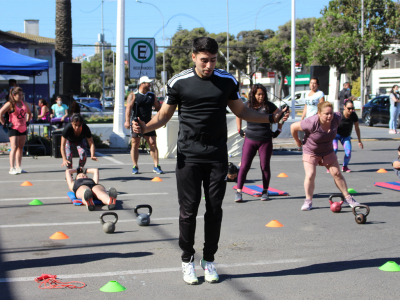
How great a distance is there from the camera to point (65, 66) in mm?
17391

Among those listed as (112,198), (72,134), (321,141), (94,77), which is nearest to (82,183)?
(112,198)

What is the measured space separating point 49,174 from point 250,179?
446 centimetres

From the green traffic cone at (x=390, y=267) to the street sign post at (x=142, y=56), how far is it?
38.6ft

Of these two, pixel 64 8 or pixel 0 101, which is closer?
pixel 0 101

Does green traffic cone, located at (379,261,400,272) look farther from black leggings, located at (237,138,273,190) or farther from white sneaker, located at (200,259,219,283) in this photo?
black leggings, located at (237,138,273,190)

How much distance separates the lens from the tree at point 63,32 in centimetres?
2363

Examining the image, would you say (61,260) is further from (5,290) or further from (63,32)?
(63,32)

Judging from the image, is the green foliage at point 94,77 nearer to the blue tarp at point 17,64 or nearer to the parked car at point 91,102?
the parked car at point 91,102

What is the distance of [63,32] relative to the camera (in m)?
24.2

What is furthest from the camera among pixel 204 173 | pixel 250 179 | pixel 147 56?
pixel 147 56

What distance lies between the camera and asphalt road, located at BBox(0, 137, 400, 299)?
411cm

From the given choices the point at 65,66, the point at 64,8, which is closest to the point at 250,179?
the point at 65,66

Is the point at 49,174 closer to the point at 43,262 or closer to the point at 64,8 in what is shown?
the point at 43,262

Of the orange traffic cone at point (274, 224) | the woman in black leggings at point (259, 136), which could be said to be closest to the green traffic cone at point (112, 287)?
the orange traffic cone at point (274, 224)
